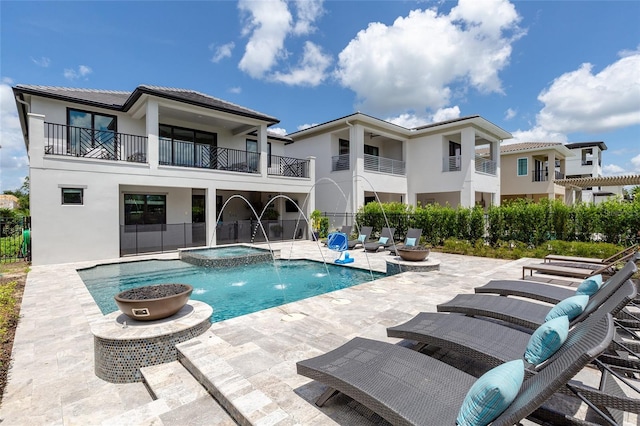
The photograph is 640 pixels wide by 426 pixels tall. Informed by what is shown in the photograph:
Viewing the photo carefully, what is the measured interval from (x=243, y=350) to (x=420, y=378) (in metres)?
2.17

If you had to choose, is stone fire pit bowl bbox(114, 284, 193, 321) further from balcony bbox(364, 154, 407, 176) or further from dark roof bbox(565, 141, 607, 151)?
dark roof bbox(565, 141, 607, 151)

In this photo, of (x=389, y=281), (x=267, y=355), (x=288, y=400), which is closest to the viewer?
(x=288, y=400)

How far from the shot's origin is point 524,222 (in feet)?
41.1

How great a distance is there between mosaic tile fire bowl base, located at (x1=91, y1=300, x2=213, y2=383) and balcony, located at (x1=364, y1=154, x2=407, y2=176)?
55.0ft

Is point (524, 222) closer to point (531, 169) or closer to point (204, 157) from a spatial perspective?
point (531, 169)

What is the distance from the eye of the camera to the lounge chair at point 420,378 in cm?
163

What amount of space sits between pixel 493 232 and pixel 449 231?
1.81 meters

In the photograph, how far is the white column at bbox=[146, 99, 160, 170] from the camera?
12.6 metres

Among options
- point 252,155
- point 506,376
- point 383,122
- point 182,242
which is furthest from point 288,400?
point 383,122

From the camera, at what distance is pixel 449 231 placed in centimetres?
1430

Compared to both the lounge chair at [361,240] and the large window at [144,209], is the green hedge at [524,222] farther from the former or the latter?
the large window at [144,209]

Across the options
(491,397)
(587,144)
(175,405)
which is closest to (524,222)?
(491,397)

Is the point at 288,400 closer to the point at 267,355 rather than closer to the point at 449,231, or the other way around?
the point at 267,355

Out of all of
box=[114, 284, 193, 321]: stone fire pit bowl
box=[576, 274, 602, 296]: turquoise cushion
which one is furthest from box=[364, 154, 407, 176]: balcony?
box=[114, 284, 193, 321]: stone fire pit bowl
